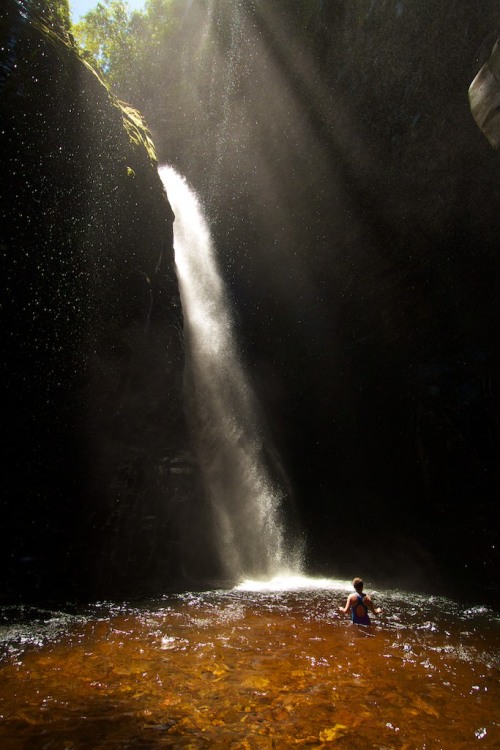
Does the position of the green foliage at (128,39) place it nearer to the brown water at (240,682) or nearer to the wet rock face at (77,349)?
the wet rock face at (77,349)

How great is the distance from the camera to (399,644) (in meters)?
6.07

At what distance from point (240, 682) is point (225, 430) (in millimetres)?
11440

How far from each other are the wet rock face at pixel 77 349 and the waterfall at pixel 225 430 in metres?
2.77

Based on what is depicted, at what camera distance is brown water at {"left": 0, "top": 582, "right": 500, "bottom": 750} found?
3418mm

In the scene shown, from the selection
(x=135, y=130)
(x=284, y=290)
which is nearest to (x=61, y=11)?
(x=135, y=130)

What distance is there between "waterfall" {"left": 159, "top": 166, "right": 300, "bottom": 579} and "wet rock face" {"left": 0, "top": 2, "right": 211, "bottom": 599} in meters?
2.77

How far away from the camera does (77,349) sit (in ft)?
33.0

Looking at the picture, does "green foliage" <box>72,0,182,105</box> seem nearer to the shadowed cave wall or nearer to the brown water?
the shadowed cave wall

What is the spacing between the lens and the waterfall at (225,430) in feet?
43.9

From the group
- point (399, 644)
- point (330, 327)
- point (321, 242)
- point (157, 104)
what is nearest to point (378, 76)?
point (321, 242)

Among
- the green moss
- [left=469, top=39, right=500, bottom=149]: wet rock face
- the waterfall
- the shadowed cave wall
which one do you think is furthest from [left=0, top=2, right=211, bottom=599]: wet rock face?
[left=469, top=39, right=500, bottom=149]: wet rock face

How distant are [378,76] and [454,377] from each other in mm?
11390

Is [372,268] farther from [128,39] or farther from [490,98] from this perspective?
[128,39]

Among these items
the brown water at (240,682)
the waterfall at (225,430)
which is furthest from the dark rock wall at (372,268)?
the brown water at (240,682)
